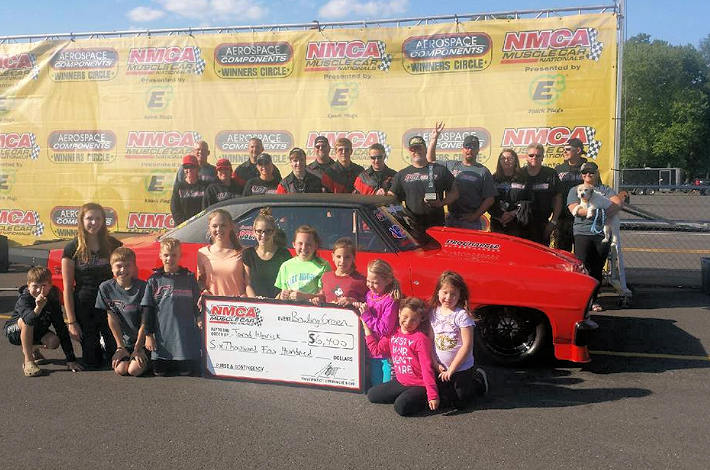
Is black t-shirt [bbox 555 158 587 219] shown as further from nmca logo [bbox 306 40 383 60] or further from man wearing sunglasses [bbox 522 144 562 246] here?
nmca logo [bbox 306 40 383 60]

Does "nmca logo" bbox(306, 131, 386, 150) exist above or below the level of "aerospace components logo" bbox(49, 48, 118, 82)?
below

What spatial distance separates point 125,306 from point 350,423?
2007mm

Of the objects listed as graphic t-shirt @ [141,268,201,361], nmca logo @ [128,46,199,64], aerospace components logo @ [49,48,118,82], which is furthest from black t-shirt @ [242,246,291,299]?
aerospace components logo @ [49,48,118,82]

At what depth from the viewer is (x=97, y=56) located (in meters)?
9.78

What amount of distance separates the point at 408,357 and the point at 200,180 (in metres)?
3.89

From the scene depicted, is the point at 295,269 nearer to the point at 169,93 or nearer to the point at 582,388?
the point at 582,388

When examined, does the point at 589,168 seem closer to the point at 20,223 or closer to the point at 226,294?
the point at 226,294

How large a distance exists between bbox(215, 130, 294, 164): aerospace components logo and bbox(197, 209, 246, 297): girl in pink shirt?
4.32 metres

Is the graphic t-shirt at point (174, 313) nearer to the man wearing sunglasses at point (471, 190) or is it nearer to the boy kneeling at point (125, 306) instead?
the boy kneeling at point (125, 306)

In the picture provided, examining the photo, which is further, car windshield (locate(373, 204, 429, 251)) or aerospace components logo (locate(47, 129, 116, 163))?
aerospace components logo (locate(47, 129, 116, 163))

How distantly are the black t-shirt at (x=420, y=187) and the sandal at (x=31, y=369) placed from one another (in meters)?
3.55

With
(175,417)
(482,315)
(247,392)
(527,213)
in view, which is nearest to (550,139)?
(527,213)

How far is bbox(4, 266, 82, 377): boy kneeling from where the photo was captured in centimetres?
505

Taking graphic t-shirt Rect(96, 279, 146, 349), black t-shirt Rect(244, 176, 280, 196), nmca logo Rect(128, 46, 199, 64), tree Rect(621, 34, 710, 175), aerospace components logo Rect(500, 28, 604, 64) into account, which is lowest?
graphic t-shirt Rect(96, 279, 146, 349)
